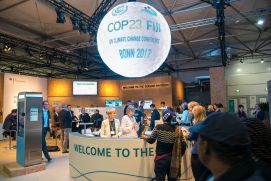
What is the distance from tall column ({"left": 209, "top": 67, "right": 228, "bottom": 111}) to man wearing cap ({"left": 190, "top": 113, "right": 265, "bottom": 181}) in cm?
1024

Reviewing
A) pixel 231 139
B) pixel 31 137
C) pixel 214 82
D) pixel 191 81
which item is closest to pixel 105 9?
pixel 31 137

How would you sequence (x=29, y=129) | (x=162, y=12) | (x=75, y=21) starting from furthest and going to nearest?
(x=162, y=12) < (x=75, y=21) < (x=29, y=129)

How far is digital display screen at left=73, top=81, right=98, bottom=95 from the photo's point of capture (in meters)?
13.6

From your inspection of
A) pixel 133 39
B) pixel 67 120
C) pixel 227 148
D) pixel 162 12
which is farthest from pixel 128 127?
pixel 162 12

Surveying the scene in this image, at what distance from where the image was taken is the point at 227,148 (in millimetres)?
740

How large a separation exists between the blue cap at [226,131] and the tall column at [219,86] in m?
10.2

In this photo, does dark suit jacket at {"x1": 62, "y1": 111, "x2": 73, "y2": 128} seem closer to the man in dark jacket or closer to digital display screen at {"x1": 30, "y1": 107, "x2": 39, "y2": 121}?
the man in dark jacket

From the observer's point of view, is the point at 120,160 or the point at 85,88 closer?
the point at 120,160

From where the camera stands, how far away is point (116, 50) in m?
2.24

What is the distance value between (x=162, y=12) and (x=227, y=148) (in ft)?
25.8

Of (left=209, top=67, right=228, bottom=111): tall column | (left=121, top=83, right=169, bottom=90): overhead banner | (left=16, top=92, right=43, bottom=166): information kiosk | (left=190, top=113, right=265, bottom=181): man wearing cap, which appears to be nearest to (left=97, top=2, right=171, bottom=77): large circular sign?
(left=190, top=113, right=265, bottom=181): man wearing cap

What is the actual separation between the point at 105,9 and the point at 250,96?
1183 centimetres

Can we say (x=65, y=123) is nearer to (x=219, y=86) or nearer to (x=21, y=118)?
(x=21, y=118)

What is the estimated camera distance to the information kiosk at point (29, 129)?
207 inches
